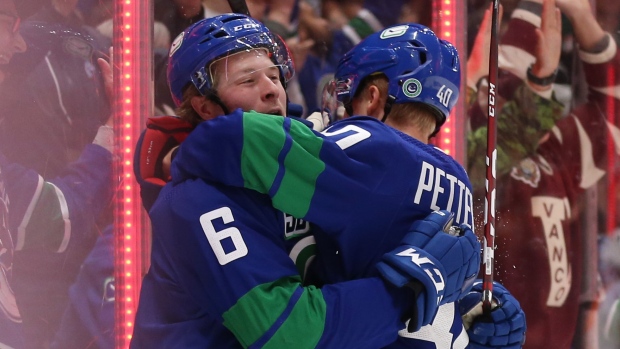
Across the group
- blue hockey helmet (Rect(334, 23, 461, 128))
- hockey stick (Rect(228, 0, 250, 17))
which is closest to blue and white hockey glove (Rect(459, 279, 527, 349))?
blue hockey helmet (Rect(334, 23, 461, 128))

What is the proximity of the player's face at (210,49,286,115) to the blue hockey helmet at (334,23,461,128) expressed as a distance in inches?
8.8

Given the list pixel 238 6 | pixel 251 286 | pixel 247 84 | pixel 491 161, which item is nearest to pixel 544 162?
pixel 238 6

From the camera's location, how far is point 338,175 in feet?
4.93

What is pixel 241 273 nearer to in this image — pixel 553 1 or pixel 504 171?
pixel 504 171

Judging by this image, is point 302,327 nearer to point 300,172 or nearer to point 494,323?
point 300,172

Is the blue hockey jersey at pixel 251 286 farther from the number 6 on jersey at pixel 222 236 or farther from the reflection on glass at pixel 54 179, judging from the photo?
the reflection on glass at pixel 54 179

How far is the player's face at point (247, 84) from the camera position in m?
1.79

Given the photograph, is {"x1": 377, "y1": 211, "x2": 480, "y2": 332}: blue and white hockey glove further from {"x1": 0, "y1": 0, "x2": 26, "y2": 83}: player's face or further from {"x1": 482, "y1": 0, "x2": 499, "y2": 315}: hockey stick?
{"x1": 0, "y1": 0, "x2": 26, "y2": 83}: player's face

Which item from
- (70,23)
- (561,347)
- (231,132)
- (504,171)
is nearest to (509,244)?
(504,171)

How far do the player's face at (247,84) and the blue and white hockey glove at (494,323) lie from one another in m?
0.68

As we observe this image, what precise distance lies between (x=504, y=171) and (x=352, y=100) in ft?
5.59

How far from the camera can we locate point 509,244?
3480 mm

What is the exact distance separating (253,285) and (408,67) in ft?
2.36

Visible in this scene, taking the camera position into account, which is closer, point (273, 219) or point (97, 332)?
point (273, 219)
